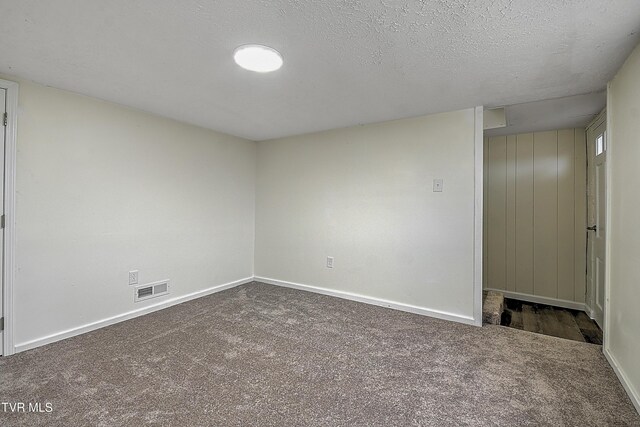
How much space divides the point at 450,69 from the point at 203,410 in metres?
2.59

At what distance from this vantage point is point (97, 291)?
8.71 ft

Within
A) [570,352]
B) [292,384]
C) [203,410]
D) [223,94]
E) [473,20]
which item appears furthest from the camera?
[223,94]

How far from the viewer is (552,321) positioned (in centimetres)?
311

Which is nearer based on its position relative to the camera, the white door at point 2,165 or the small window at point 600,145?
the white door at point 2,165

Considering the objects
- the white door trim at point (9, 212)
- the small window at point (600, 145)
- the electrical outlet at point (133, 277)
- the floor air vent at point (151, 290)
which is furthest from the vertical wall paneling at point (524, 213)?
the white door trim at point (9, 212)

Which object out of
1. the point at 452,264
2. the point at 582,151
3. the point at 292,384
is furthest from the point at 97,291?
the point at 582,151

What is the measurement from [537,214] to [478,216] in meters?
1.53

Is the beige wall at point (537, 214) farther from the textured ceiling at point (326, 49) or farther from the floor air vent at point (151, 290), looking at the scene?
the floor air vent at point (151, 290)

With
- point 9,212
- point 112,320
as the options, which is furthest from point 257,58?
point 112,320

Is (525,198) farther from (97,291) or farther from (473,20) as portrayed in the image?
(97,291)

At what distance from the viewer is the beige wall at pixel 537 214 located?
348 cm

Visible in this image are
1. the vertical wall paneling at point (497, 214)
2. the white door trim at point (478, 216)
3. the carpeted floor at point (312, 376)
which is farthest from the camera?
the vertical wall paneling at point (497, 214)

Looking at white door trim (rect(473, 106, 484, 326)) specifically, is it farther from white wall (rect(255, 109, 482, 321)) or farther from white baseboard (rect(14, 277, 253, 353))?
white baseboard (rect(14, 277, 253, 353))

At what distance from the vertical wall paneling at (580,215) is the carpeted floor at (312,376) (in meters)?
1.43
